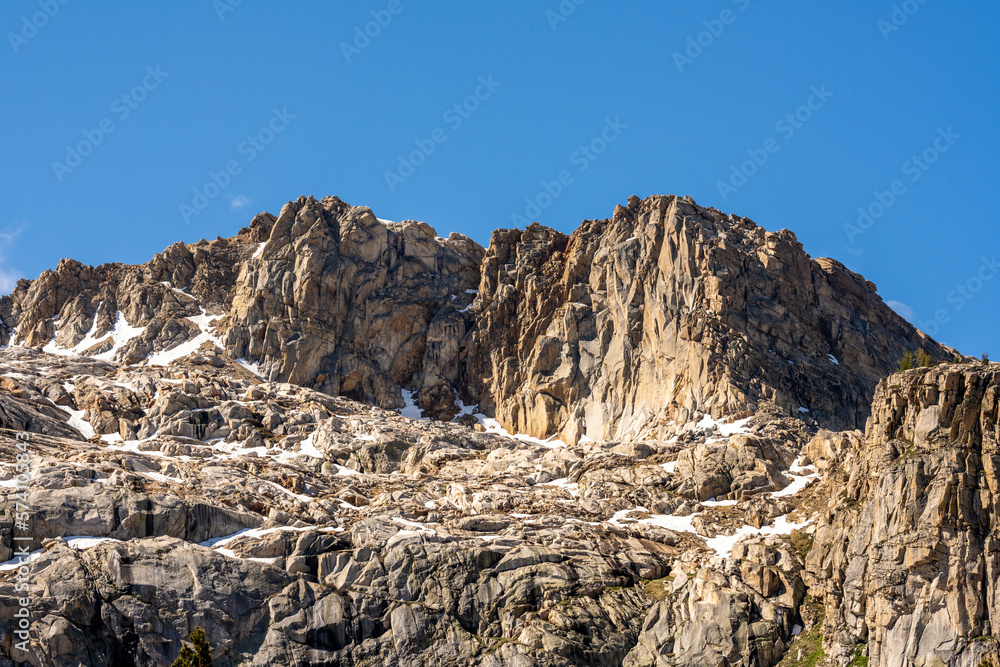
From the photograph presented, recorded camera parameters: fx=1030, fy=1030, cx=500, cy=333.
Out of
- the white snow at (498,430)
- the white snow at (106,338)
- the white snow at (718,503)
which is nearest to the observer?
the white snow at (718,503)

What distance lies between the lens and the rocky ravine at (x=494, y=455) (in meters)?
85.2

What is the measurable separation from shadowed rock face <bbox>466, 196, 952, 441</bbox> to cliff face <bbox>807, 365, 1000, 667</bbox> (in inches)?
1705

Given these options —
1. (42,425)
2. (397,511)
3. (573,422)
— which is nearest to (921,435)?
(397,511)

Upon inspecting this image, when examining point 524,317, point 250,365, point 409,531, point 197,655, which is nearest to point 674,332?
point 524,317

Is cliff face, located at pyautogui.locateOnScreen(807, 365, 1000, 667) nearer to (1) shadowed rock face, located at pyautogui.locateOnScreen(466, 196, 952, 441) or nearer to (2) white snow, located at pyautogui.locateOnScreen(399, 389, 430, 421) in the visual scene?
(1) shadowed rock face, located at pyautogui.locateOnScreen(466, 196, 952, 441)

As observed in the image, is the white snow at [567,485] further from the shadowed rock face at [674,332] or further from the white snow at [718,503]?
the shadowed rock face at [674,332]

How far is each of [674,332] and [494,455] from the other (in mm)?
33867

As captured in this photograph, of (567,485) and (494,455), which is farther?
(494,455)

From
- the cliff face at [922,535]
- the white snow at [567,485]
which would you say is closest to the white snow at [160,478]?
the white snow at [567,485]

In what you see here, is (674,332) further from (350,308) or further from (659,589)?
(350,308)

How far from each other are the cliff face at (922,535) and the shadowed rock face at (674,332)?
4331 centimetres

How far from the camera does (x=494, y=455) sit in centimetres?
13062

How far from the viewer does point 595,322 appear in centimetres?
16050

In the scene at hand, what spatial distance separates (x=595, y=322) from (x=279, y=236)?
59638 millimetres
